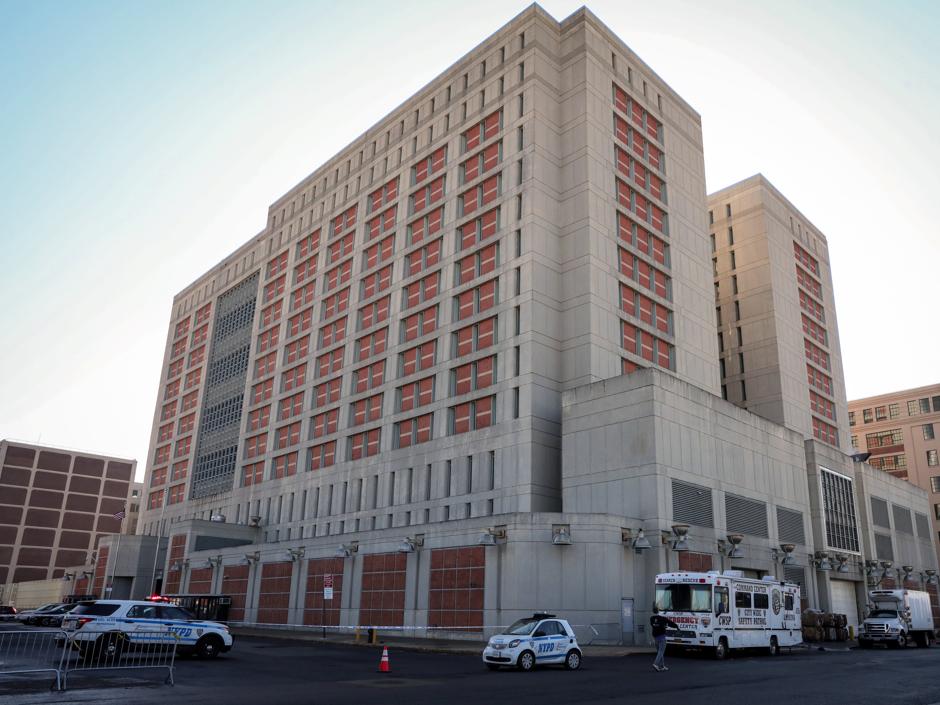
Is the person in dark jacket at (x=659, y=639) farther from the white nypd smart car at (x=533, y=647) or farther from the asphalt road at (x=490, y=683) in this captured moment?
the white nypd smart car at (x=533, y=647)

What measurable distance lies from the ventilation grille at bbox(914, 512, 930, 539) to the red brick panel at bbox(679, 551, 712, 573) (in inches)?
1630

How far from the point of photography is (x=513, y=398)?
187 ft

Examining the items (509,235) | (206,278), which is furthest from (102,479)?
(509,235)

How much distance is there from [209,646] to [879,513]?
2509 inches

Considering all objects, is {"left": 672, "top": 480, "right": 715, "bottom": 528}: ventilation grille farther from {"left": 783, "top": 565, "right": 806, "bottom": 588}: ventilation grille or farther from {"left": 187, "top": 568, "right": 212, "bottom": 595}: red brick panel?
{"left": 187, "top": 568, "right": 212, "bottom": 595}: red brick panel

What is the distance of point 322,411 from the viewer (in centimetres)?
7662

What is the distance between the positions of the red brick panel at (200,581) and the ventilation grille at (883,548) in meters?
60.6

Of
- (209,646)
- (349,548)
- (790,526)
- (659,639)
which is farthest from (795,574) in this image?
(209,646)

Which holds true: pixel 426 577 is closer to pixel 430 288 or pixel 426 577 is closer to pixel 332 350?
pixel 430 288

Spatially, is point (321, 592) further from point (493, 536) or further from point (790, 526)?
point (790, 526)

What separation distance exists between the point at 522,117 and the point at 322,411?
34.3m

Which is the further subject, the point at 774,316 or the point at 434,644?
the point at 774,316

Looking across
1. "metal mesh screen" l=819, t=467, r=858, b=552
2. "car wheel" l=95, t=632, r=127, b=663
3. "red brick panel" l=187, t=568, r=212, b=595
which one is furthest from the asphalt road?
"red brick panel" l=187, t=568, r=212, b=595

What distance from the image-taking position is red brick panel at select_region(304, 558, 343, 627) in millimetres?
55406
